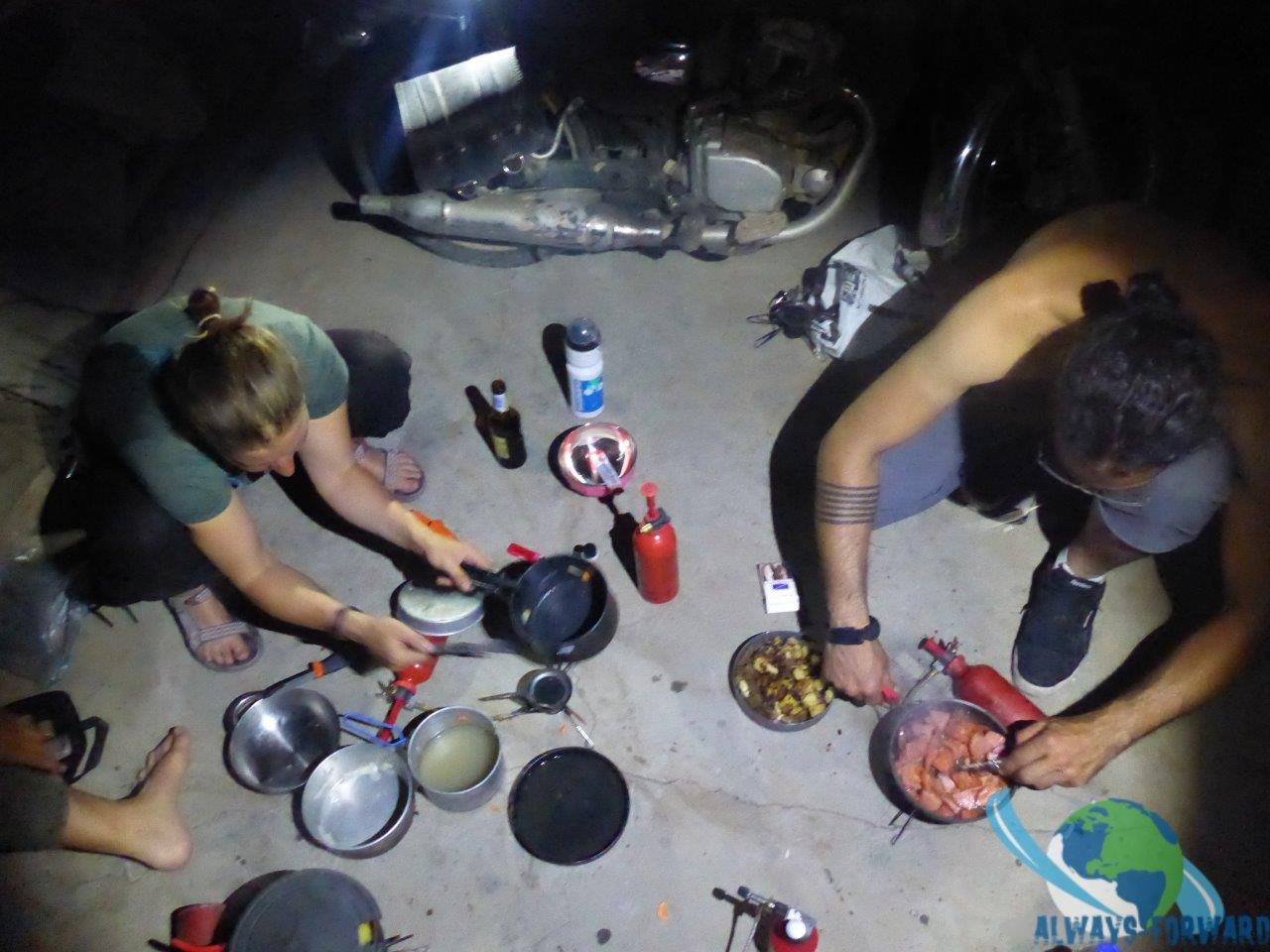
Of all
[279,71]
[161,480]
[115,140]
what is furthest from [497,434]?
[279,71]

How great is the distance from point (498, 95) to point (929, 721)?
2.21m

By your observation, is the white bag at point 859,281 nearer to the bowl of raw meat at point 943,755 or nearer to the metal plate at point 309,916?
the bowl of raw meat at point 943,755

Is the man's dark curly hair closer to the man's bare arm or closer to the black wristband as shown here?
the man's bare arm

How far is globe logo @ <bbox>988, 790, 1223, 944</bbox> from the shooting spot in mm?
1750

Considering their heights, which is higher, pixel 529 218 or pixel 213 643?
pixel 529 218

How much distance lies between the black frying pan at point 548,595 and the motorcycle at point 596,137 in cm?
128

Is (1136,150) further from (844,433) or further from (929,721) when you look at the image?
(929,721)

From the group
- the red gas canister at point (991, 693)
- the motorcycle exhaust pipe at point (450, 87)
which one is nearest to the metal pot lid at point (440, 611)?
the red gas canister at point (991, 693)

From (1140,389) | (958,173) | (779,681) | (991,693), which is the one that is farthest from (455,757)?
(958,173)

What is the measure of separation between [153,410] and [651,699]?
1.22 m

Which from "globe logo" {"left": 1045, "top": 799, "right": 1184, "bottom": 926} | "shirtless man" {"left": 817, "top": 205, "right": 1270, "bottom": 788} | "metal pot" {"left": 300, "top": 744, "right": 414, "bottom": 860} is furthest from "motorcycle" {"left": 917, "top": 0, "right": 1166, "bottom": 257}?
"metal pot" {"left": 300, "top": 744, "right": 414, "bottom": 860}

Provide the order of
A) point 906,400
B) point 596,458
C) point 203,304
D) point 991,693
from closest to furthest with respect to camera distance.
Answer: point 203,304, point 906,400, point 991,693, point 596,458

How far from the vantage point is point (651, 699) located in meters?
2.05

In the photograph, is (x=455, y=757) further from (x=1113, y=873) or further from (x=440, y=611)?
(x=1113, y=873)
